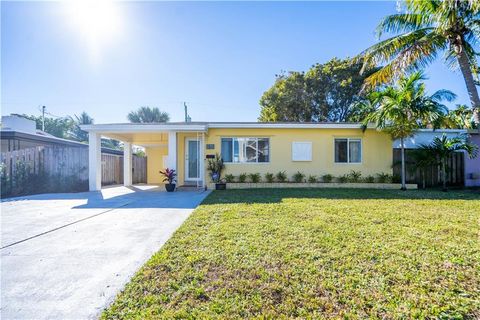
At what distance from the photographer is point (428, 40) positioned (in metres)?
9.36

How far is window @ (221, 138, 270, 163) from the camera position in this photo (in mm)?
12289

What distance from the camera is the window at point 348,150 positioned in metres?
12.4

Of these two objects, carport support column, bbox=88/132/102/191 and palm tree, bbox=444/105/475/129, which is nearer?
carport support column, bbox=88/132/102/191

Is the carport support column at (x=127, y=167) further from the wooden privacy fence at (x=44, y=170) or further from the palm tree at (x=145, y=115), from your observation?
the palm tree at (x=145, y=115)

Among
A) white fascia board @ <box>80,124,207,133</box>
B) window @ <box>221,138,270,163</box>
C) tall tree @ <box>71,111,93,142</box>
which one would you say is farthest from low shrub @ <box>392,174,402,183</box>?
tall tree @ <box>71,111,93,142</box>

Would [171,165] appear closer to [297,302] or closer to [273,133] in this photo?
[273,133]

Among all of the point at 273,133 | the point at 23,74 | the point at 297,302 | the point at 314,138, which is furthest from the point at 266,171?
the point at 23,74

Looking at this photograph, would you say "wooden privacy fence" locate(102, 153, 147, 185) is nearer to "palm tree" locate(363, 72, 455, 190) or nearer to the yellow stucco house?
the yellow stucco house

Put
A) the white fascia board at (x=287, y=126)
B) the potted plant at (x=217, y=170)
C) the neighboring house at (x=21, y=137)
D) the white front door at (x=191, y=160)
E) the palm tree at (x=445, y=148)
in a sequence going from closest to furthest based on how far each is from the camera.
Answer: the palm tree at (x=445, y=148)
the neighboring house at (x=21, y=137)
the potted plant at (x=217, y=170)
the white fascia board at (x=287, y=126)
the white front door at (x=191, y=160)

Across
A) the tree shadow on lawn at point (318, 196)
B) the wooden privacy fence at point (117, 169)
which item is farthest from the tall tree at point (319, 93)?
the tree shadow on lawn at point (318, 196)

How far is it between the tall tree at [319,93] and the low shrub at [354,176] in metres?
11.0

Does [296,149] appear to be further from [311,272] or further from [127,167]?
[127,167]

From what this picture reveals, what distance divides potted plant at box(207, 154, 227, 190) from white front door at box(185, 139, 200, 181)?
1.03m

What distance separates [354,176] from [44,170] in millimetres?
15095
